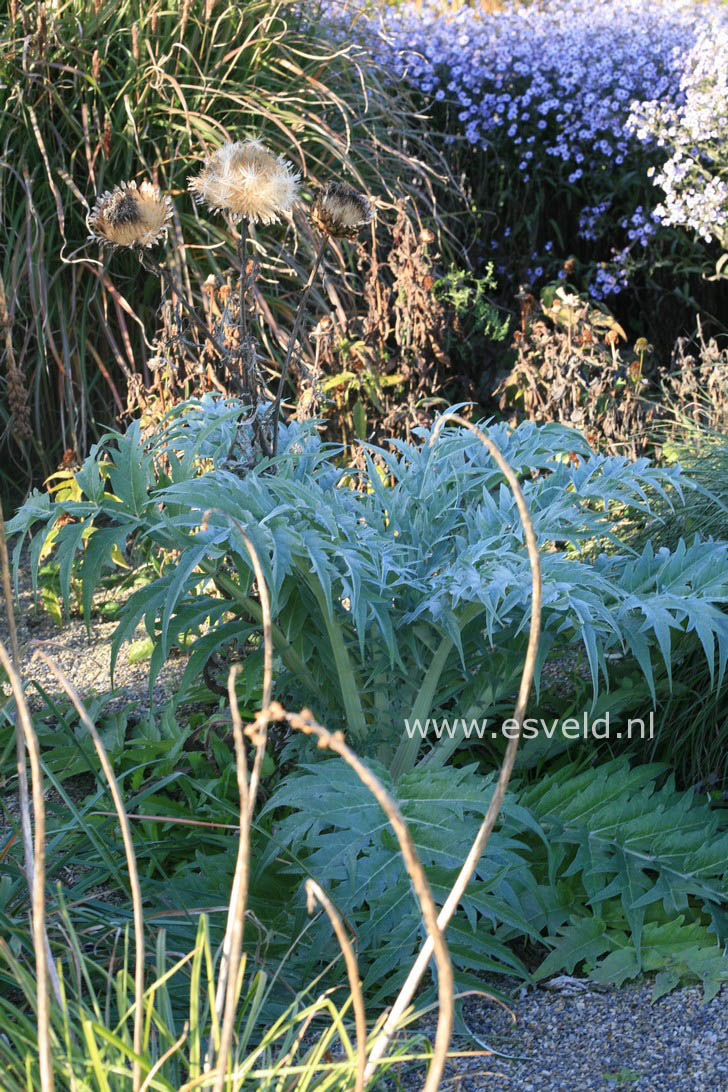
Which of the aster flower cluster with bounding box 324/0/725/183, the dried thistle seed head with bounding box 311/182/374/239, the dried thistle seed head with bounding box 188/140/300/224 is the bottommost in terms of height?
the dried thistle seed head with bounding box 311/182/374/239

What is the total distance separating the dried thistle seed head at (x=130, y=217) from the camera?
86.2 inches

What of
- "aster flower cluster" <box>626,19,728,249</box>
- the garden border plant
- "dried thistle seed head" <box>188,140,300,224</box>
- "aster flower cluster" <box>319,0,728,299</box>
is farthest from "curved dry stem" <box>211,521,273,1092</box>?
"aster flower cluster" <box>319,0,728,299</box>

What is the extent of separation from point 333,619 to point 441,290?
2904 millimetres

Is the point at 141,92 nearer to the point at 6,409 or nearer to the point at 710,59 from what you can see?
the point at 6,409

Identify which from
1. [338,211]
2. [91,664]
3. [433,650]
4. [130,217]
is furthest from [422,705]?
[91,664]

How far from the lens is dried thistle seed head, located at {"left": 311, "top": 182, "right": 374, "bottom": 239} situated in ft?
7.23

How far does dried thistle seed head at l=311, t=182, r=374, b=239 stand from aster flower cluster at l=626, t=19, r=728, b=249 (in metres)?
2.64

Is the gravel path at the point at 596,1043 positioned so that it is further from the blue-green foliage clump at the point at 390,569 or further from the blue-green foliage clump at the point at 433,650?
the blue-green foliage clump at the point at 390,569

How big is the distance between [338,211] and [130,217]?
1.26ft

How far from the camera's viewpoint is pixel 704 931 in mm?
1917

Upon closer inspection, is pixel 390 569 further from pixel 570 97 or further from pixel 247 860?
pixel 570 97

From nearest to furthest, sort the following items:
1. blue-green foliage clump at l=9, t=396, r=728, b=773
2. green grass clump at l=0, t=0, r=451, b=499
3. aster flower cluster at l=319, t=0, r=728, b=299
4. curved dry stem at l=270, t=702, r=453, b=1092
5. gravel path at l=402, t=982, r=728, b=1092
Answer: curved dry stem at l=270, t=702, r=453, b=1092
gravel path at l=402, t=982, r=728, b=1092
blue-green foliage clump at l=9, t=396, r=728, b=773
green grass clump at l=0, t=0, r=451, b=499
aster flower cluster at l=319, t=0, r=728, b=299

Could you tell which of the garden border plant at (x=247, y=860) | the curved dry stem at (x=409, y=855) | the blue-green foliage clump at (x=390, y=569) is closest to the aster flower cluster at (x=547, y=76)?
the blue-green foliage clump at (x=390, y=569)

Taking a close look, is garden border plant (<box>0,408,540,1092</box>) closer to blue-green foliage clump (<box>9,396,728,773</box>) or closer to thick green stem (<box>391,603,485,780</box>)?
blue-green foliage clump (<box>9,396,728,773</box>)
